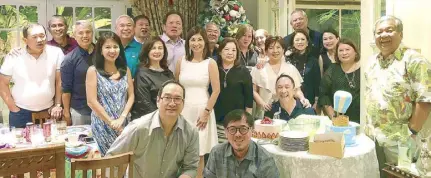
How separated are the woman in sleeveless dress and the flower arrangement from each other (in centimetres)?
216

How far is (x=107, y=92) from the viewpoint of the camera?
301 centimetres

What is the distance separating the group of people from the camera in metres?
2.35

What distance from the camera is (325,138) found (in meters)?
2.49

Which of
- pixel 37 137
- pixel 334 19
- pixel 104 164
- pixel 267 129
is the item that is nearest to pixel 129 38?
pixel 37 137

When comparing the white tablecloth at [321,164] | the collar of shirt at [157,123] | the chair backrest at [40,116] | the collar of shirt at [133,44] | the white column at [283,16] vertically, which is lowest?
the white tablecloth at [321,164]

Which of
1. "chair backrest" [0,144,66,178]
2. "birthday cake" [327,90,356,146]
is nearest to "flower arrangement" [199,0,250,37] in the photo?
"birthday cake" [327,90,356,146]

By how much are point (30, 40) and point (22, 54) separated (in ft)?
0.43

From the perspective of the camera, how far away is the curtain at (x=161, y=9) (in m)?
5.33

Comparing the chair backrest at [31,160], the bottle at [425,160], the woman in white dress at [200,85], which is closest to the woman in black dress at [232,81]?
the woman in white dress at [200,85]

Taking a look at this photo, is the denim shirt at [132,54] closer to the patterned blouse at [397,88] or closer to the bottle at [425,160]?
the patterned blouse at [397,88]

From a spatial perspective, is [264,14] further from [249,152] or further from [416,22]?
[249,152]

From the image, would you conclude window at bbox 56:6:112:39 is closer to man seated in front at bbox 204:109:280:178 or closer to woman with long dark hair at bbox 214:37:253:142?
woman with long dark hair at bbox 214:37:253:142

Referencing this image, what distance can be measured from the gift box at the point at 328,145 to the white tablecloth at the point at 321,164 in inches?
1.1

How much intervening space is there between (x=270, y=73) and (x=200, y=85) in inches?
23.8
